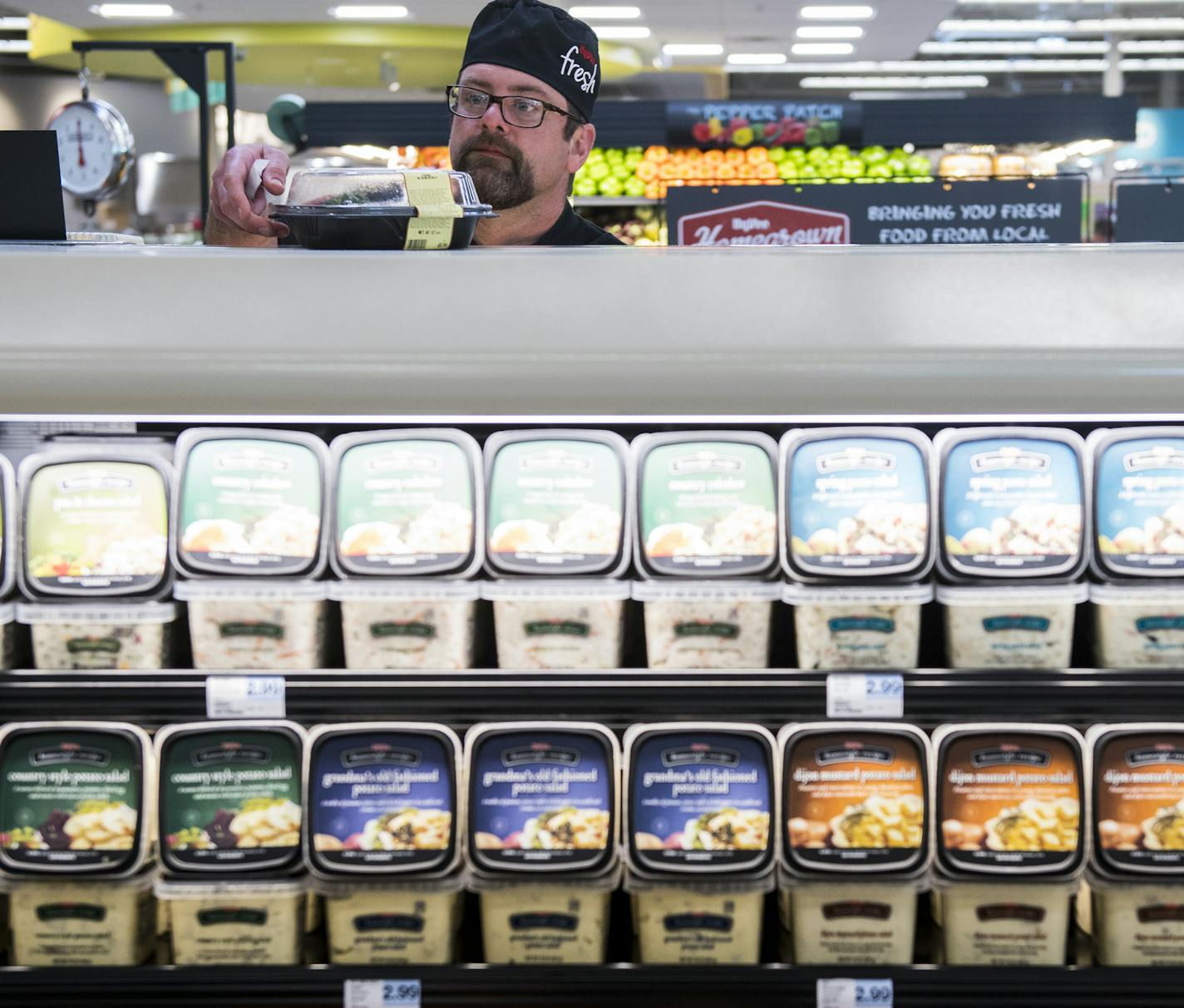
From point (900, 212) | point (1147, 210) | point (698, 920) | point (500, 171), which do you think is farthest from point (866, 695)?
point (1147, 210)

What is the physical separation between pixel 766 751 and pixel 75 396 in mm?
821

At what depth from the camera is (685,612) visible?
1328mm

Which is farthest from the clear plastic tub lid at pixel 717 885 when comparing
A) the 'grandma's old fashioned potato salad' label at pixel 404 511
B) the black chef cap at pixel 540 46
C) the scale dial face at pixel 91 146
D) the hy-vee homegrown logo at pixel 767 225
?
the scale dial face at pixel 91 146

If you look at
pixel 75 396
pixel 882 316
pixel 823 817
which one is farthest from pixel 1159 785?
pixel 75 396

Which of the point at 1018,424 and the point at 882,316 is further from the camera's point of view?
the point at 1018,424

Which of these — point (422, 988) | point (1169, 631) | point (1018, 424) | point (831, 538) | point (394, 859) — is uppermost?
point (1018, 424)

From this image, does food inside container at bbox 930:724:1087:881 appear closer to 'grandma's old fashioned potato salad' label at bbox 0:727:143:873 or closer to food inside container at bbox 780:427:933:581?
food inside container at bbox 780:427:933:581

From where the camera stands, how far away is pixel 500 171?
2338 millimetres

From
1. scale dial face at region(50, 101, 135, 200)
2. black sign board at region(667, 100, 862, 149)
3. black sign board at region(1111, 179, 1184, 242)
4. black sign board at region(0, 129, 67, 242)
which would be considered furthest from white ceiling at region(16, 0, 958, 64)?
black sign board at region(0, 129, 67, 242)

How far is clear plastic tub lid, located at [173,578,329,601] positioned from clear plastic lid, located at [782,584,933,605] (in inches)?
20.6

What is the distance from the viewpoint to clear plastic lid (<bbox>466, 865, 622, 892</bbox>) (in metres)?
1.35

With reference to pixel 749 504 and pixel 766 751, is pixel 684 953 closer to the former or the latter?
pixel 766 751

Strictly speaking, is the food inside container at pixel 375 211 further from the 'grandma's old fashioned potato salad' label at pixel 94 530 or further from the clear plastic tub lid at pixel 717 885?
the clear plastic tub lid at pixel 717 885

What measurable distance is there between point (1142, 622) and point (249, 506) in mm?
1002
